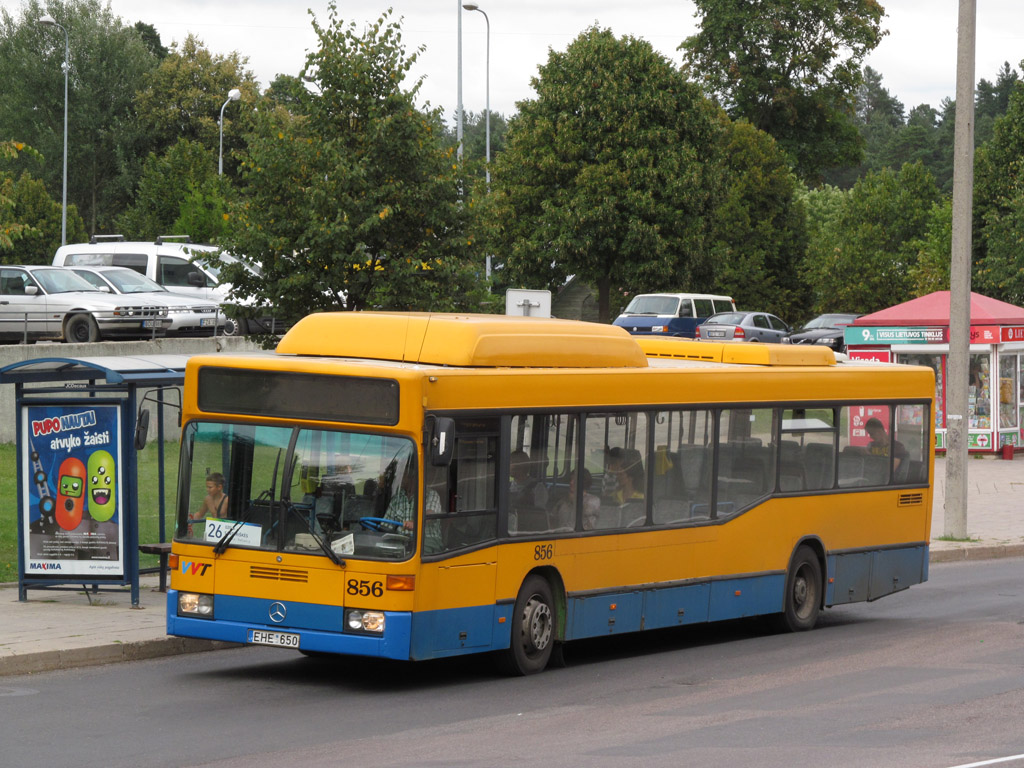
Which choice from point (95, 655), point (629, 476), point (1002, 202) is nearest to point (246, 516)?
point (95, 655)

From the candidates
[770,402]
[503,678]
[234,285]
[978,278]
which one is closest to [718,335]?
[978,278]

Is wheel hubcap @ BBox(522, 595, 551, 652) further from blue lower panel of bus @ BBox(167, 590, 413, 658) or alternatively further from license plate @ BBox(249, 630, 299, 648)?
license plate @ BBox(249, 630, 299, 648)

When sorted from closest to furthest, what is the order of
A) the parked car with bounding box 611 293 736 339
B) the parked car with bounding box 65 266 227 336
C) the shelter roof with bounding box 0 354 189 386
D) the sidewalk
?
the sidewalk → the shelter roof with bounding box 0 354 189 386 → the parked car with bounding box 65 266 227 336 → the parked car with bounding box 611 293 736 339

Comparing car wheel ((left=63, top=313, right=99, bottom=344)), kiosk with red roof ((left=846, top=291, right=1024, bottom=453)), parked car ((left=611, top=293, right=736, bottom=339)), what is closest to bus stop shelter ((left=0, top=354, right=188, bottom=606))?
car wheel ((left=63, top=313, right=99, bottom=344))

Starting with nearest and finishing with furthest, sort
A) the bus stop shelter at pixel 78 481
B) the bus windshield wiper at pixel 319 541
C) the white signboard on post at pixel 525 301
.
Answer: the bus windshield wiper at pixel 319 541 < the bus stop shelter at pixel 78 481 < the white signboard on post at pixel 525 301

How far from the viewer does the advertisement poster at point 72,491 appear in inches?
520

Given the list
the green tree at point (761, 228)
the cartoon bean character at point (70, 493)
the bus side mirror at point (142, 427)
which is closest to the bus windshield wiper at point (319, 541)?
the bus side mirror at point (142, 427)

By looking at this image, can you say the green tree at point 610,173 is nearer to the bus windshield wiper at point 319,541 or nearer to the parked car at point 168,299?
the parked car at point 168,299

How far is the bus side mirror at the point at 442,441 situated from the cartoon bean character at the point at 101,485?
419 centimetres

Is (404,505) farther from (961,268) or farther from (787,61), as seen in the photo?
(787,61)

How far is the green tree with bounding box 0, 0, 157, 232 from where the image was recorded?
7344 cm

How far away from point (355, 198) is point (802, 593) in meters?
8.35

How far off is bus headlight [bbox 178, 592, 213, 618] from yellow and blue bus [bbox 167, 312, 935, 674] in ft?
0.04

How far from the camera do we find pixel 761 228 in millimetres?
59719
